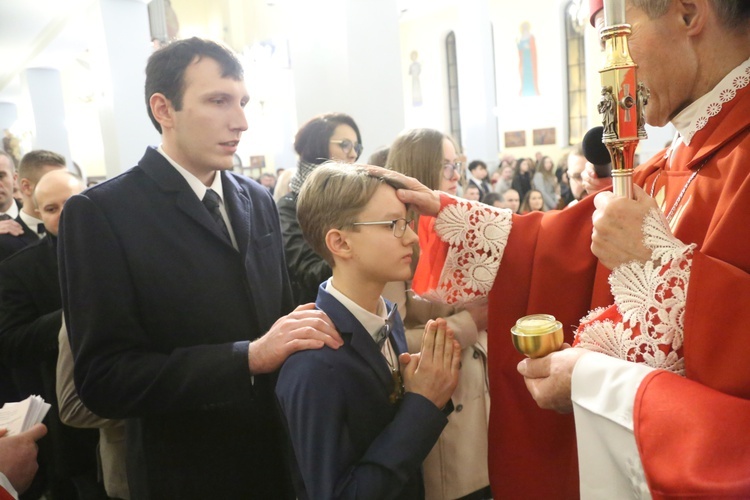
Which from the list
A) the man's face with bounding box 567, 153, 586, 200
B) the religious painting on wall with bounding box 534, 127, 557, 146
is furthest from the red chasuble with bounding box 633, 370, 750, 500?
the religious painting on wall with bounding box 534, 127, 557, 146

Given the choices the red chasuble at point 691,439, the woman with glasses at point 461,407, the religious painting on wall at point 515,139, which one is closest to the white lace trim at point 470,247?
the woman with glasses at point 461,407

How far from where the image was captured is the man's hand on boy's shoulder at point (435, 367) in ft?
5.11

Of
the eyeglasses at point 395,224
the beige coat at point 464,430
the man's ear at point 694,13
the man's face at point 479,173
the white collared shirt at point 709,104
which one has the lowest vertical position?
the beige coat at point 464,430

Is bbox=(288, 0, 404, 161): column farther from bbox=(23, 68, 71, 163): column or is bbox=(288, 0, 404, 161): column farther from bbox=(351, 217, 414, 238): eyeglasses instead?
bbox=(23, 68, 71, 163): column

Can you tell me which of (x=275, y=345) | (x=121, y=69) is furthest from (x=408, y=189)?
(x=121, y=69)

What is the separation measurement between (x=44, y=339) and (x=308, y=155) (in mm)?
1534

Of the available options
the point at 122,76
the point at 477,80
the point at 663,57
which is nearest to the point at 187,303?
the point at 663,57

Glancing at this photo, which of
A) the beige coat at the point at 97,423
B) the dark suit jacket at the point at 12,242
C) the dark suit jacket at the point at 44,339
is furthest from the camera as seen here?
the dark suit jacket at the point at 12,242

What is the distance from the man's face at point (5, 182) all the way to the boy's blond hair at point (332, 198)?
3215 mm

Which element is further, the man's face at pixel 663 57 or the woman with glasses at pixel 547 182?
the woman with glasses at pixel 547 182

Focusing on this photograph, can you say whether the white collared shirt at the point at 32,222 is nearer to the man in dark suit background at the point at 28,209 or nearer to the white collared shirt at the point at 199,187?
the man in dark suit background at the point at 28,209

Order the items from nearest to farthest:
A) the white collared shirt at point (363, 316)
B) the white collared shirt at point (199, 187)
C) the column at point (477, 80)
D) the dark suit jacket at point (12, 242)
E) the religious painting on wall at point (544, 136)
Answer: the white collared shirt at point (363, 316) < the white collared shirt at point (199, 187) < the dark suit jacket at point (12, 242) < the column at point (477, 80) < the religious painting on wall at point (544, 136)

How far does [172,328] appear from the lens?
1.69m

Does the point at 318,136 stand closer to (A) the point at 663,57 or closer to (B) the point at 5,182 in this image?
(A) the point at 663,57
